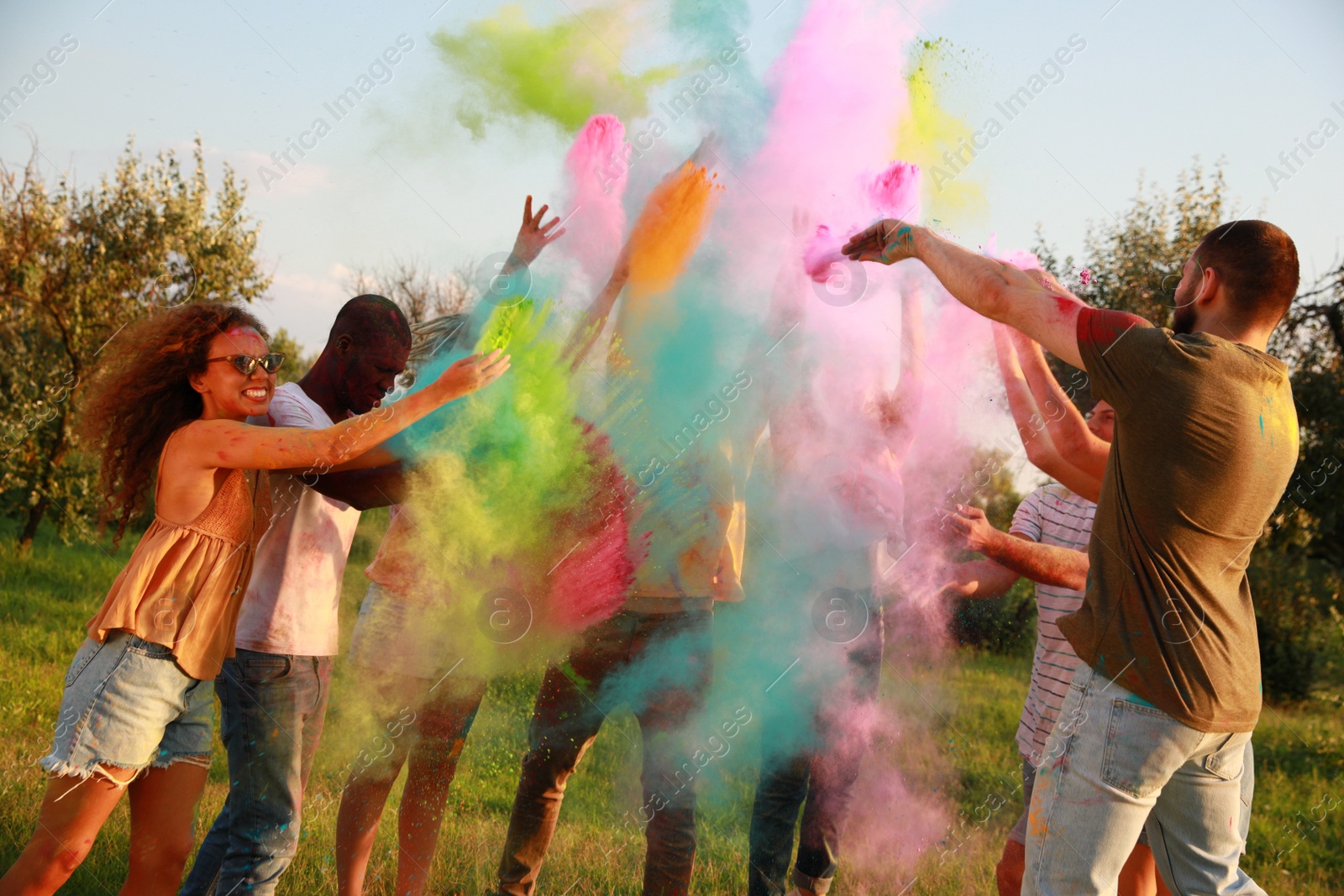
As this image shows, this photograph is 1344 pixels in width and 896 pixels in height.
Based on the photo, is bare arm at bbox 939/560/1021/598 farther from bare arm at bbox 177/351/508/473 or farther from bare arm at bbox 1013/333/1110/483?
bare arm at bbox 177/351/508/473

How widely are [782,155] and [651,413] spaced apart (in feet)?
3.09

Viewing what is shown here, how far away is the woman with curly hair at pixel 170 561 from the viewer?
2.21m

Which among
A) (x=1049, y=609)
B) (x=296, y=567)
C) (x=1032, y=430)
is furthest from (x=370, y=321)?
(x=1049, y=609)

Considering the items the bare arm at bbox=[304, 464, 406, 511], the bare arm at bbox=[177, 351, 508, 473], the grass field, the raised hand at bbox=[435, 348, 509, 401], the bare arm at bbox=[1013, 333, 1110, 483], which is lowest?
the grass field

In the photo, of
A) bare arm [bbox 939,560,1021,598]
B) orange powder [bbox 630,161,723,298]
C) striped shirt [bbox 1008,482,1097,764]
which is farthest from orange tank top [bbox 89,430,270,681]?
striped shirt [bbox 1008,482,1097,764]

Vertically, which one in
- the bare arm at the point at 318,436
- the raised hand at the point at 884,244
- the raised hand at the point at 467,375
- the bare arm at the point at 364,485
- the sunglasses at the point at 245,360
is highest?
the raised hand at the point at 884,244

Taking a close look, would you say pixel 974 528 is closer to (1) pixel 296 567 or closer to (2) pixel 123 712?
(1) pixel 296 567

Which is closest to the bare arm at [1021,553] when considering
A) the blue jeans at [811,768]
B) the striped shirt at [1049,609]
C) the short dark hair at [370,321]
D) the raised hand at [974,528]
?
the raised hand at [974,528]

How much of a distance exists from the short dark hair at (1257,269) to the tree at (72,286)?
950cm

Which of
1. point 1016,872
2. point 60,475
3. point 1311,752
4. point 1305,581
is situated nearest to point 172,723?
point 1016,872

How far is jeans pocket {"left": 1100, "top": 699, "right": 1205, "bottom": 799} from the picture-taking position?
2.06 m

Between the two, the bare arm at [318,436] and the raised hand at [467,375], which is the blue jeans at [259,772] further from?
the raised hand at [467,375]

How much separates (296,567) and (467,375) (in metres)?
0.79

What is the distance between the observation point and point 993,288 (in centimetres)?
232
